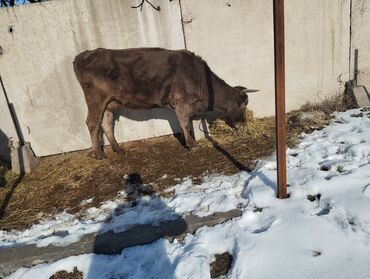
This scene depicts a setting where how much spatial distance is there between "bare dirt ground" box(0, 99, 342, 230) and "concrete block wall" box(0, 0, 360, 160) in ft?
1.45

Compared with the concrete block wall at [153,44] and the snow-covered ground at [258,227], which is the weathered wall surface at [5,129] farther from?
the snow-covered ground at [258,227]

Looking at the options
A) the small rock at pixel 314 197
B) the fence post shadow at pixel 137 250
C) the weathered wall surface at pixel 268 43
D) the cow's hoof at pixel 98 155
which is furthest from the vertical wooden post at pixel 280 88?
the cow's hoof at pixel 98 155

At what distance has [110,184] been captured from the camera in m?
5.06

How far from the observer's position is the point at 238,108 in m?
6.32

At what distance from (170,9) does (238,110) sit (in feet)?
7.02

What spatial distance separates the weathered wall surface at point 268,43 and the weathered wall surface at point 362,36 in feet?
0.45

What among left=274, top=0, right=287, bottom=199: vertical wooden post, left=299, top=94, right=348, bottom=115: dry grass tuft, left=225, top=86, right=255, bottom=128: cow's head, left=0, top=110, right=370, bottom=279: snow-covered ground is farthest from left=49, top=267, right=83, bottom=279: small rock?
left=299, top=94, right=348, bottom=115: dry grass tuft

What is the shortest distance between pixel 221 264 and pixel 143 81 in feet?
11.8

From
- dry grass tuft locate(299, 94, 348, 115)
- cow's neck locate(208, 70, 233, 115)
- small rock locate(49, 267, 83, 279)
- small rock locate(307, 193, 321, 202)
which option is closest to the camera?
small rock locate(49, 267, 83, 279)

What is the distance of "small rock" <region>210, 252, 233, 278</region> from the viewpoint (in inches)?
116

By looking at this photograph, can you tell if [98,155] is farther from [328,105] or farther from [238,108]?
[328,105]

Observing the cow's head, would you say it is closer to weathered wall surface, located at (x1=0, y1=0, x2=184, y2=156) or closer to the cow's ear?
the cow's ear

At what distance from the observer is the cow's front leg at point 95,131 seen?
239 inches

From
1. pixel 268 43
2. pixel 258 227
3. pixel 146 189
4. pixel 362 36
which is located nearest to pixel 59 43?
pixel 146 189
